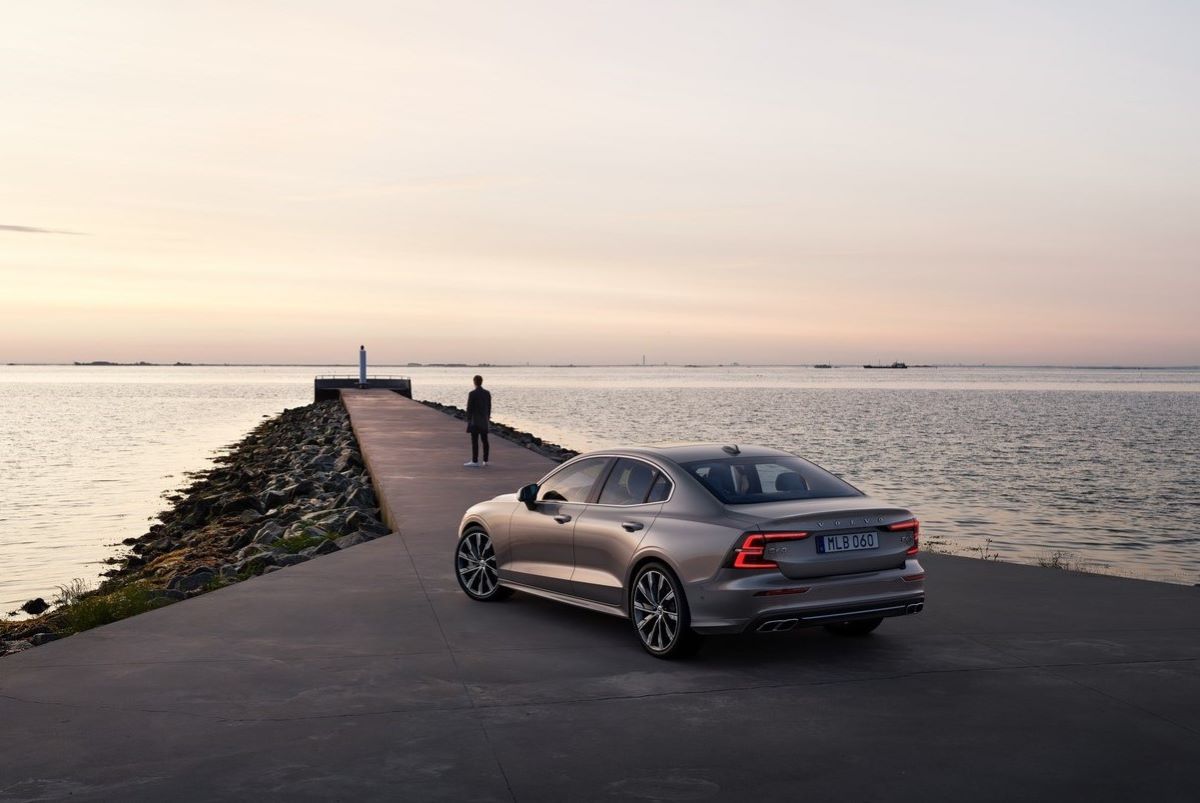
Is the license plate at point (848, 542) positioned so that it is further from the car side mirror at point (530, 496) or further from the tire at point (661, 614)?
the car side mirror at point (530, 496)

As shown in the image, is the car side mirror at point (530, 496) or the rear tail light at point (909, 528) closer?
the rear tail light at point (909, 528)

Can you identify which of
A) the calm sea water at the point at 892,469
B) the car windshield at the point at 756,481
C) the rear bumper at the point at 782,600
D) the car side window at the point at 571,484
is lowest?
the calm sea water at the point at 892,469

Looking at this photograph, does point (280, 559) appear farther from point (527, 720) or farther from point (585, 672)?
point (527, 720)

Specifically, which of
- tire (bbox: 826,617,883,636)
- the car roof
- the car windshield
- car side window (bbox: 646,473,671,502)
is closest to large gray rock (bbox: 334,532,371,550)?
the car roof

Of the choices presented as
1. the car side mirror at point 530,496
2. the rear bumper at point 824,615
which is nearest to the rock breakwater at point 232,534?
the car side mirror at point 530,496

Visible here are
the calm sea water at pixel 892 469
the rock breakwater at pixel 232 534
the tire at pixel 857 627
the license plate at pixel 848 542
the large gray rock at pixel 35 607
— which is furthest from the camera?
the calm sea water at pixel 892 469

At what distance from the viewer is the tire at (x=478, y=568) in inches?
422

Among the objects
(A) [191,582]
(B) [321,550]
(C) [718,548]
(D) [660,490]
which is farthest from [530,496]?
(A) [191,582]

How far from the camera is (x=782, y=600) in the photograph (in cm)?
799

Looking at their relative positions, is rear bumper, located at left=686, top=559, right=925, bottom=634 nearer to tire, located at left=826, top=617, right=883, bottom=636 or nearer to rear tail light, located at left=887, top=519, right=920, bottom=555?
rear tail light, located at left=887, top=519, right=920, bottom=555

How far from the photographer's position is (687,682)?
25.7 ft

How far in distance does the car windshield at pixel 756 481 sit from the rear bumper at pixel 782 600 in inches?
26.4

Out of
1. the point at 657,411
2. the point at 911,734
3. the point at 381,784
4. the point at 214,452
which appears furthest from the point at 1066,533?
the point at 657,411

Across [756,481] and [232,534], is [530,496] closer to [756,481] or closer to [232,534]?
[756,481]
